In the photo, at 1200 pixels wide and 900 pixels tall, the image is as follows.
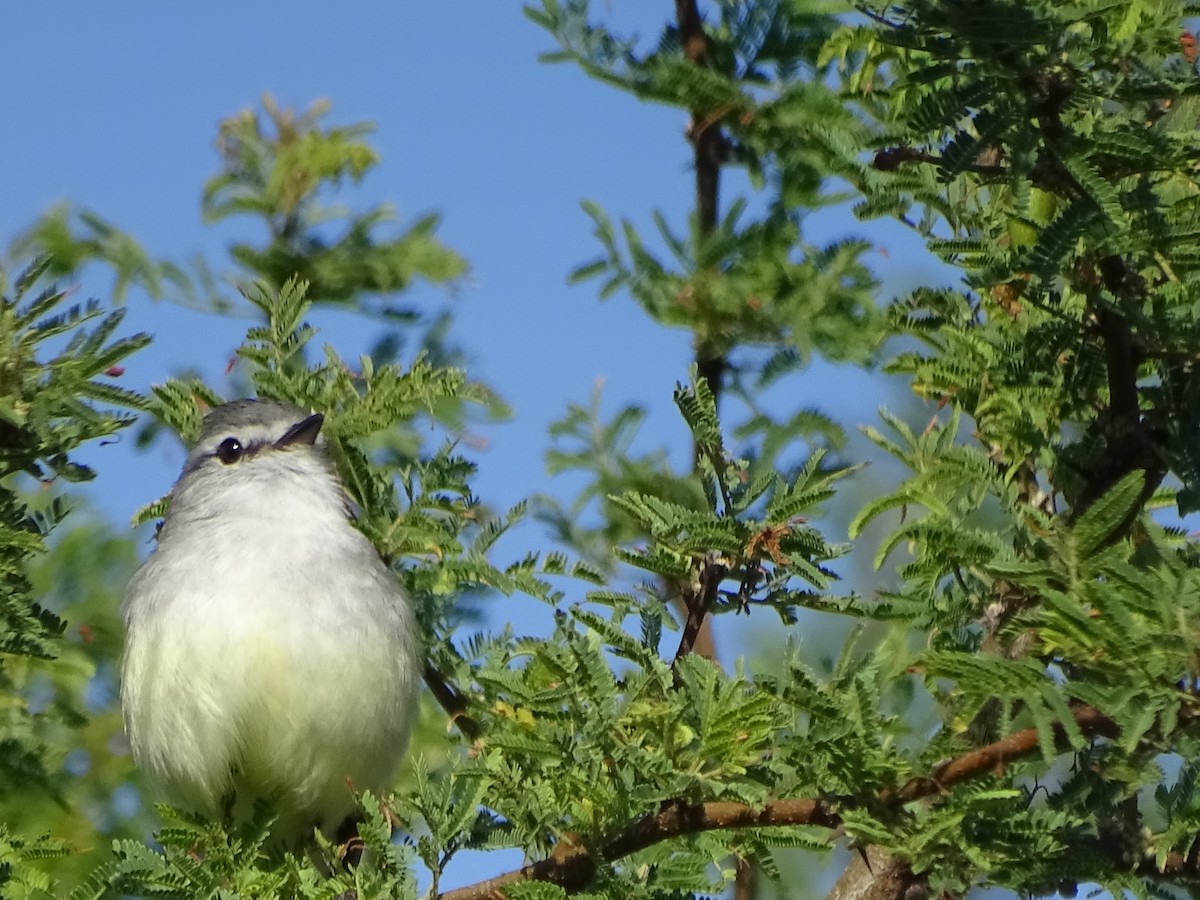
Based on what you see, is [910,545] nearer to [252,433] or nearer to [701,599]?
[701,599]

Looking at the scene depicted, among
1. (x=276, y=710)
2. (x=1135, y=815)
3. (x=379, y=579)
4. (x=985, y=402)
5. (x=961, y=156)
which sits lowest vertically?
(x=276, y=710)

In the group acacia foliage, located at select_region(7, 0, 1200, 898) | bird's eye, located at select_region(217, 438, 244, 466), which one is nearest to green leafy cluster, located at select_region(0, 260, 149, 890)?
acacia foliage, located at select_region(7, 0, 1200, 898)

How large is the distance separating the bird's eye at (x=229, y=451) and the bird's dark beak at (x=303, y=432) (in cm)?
14

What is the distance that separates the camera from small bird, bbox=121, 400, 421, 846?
4492 mm

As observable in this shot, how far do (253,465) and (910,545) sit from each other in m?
2.26

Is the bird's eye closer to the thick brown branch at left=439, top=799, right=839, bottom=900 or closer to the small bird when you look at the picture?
the small bird

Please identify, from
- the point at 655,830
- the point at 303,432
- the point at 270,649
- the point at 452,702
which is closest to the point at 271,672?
the point at 270,649

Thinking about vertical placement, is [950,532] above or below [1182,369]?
below

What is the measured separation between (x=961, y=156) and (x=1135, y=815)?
1.37 metres

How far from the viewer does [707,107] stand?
440cm

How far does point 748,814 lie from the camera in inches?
106

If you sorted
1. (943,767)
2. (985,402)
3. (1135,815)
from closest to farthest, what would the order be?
(943,767), (1135,815), (985,402)

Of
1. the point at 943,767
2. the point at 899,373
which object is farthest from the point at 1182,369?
the point at 943,767

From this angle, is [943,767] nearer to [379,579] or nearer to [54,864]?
[379,579]
